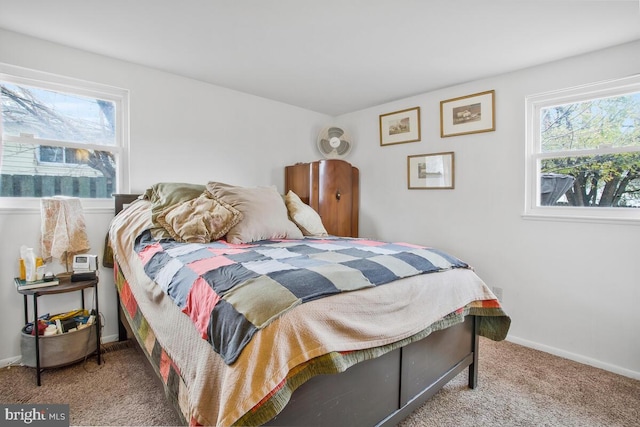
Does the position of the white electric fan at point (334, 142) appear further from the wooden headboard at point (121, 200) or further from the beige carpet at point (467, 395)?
the beige carpet at point (467, 395)

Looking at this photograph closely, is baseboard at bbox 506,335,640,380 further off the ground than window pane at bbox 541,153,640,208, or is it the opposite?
window pane at bbox 541,153,640,208

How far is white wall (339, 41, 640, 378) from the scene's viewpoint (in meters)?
2.23

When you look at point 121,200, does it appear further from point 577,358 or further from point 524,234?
point 577,358

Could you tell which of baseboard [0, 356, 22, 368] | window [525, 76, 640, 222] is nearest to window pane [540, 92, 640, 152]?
window [525, 76, 640, 222]

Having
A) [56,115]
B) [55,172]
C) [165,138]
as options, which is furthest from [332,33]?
[55,172]

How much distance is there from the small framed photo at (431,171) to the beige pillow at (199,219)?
1.90m

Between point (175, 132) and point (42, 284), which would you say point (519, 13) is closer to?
point (175, 132)

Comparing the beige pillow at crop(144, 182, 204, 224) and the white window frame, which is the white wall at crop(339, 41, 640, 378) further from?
the white window frame

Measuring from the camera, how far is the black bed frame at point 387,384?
1.15m

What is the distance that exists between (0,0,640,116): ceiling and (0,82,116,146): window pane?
0.39 metres

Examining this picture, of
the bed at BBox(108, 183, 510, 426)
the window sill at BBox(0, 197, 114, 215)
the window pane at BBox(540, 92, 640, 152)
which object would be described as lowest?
the bed at BBox(108, 183, 510, 426)

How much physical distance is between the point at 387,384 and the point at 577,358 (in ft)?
6.22

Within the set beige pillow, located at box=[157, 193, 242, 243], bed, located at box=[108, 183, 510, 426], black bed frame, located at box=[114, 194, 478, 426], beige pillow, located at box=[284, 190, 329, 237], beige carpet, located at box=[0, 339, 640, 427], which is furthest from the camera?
beige pillow, located at box=[284, 190, 329, 237]

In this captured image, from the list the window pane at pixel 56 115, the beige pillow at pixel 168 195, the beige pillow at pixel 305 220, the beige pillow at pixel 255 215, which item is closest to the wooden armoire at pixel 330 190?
the beige pillow at pixel 305 220
